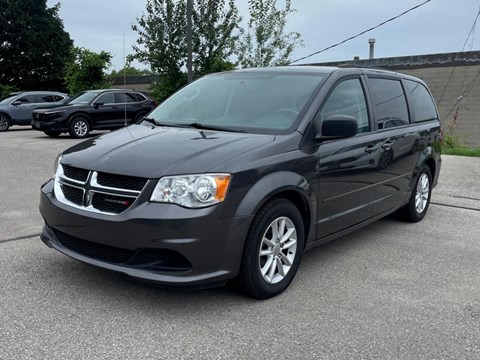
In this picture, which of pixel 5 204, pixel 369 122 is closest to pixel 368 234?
pixel 369 122

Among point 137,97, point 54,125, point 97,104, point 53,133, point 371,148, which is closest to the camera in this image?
point 371,148

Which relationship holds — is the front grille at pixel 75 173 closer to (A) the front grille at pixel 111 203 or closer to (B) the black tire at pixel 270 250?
(A) the front grille at pixel 111 203

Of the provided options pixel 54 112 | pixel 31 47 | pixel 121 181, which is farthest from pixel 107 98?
pixel 31 47

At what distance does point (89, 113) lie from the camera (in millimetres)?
16109

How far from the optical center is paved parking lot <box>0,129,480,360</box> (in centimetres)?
293

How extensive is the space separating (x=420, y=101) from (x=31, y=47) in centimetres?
3719

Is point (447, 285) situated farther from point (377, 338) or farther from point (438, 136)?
point (438, 136)

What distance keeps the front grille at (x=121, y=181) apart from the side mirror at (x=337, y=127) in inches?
59.9

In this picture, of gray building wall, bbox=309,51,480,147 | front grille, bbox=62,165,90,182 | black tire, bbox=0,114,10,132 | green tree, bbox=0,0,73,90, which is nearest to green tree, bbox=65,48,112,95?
black tire, bbox=0,114,10,132

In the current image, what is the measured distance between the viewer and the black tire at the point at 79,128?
1579 centimetres

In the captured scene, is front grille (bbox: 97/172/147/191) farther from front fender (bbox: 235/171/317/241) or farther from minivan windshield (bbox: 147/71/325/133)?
minivan windshield (bbox: 147/71/325/133)

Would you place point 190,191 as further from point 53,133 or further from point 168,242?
point 53,133

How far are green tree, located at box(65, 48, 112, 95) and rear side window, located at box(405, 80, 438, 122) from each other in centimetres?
1986

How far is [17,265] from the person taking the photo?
4.17 meters
